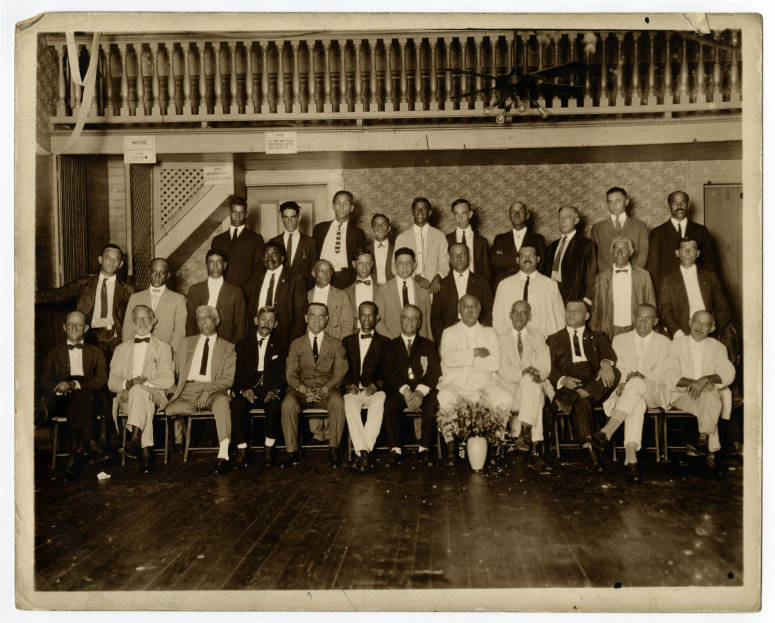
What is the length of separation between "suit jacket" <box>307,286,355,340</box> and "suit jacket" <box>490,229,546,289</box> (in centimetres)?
140

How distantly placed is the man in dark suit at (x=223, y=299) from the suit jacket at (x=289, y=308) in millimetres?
139

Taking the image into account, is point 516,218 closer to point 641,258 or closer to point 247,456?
point 641,258

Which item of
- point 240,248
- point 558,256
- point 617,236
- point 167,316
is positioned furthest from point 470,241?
point 167,316

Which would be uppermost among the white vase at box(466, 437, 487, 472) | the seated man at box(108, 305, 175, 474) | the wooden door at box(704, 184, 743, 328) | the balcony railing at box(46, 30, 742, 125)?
the balcony railing at box(46, 30, 742, 125)

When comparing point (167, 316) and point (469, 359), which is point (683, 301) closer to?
point (469, 359)

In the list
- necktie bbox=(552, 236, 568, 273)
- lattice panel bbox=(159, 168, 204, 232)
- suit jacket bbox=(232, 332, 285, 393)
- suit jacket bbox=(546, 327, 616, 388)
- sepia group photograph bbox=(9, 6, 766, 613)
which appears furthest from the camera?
lattice panel bbox=(159, 168, 204, 232)

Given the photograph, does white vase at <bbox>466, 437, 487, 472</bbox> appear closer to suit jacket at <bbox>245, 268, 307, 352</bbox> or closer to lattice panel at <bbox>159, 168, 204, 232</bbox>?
suit jacket at <bbox>245, 268, 307, 352</bbox>

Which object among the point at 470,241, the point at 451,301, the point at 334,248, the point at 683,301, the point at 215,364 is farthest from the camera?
the point at 334,248

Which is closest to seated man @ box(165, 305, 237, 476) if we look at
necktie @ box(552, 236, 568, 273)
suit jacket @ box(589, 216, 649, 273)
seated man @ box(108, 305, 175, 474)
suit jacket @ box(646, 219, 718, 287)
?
seated man @ box(108, 305, 175, 474)

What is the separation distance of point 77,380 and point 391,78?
3847 millimetres

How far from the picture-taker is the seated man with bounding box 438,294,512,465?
6.19m

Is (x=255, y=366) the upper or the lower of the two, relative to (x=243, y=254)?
lower

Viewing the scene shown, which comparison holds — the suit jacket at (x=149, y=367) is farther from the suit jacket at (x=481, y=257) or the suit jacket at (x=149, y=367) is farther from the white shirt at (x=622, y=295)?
the white shirt at (x=622, y=295)

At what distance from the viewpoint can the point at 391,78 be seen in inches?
285
